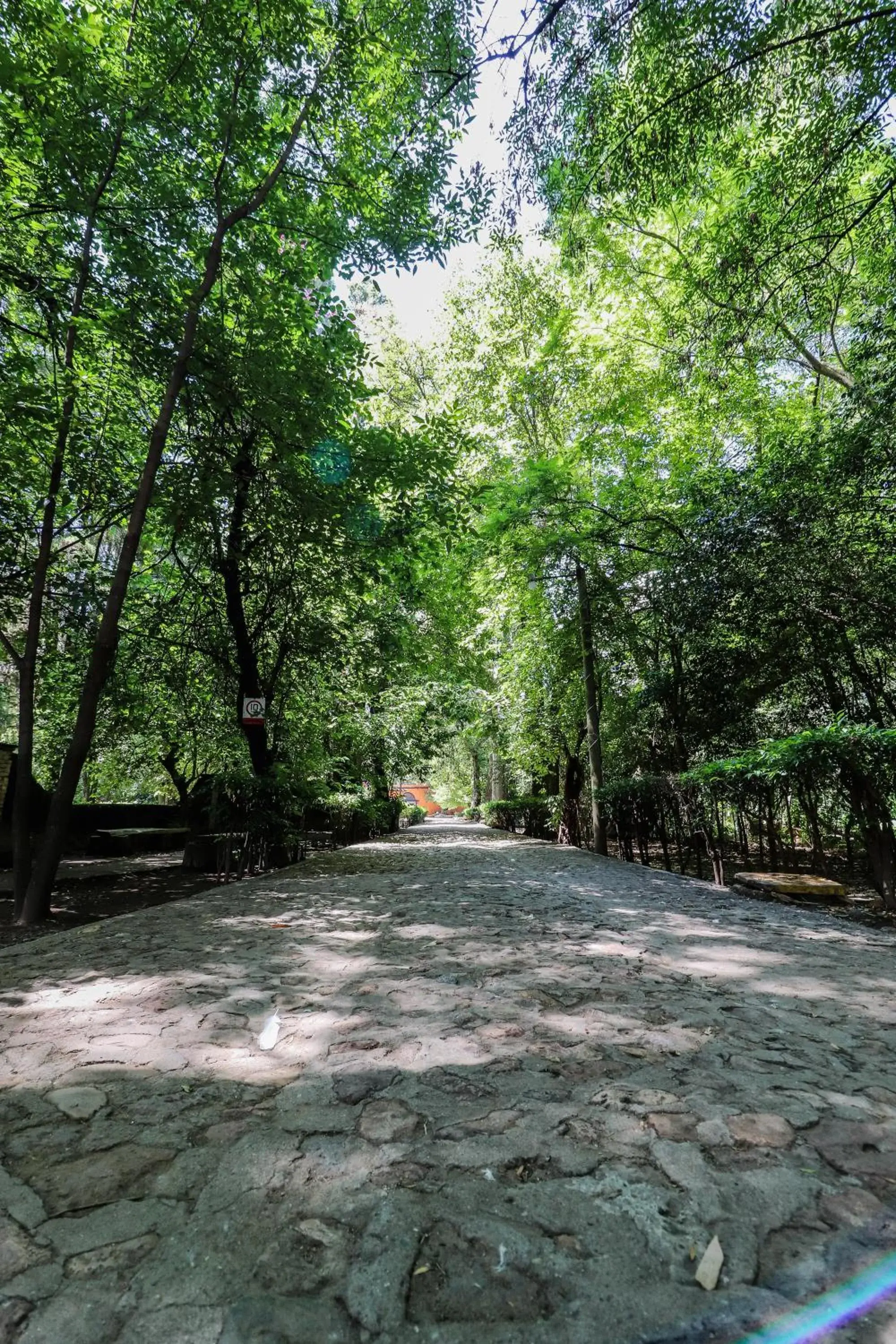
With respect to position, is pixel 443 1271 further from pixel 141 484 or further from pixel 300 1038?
pixel 141 484

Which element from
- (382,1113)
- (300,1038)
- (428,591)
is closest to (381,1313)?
(382,1113)

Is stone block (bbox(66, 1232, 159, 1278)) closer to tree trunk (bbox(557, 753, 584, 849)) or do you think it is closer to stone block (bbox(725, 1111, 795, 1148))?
stone block (bbox(725, 1111, 795, 1148))

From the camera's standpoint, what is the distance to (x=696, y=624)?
306 inches

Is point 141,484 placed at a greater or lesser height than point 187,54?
lesser

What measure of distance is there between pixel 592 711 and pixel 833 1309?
11228 mm

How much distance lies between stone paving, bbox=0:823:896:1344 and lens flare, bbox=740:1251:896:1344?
0.03 meters

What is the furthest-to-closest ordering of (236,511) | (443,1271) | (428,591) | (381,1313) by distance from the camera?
(428,591) → (236,511) → (443,1271) → (381,1313)

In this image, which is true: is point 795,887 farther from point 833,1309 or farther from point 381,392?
point 381,392

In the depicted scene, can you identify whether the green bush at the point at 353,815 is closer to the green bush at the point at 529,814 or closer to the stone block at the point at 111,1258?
the green bush at the point at 529,814

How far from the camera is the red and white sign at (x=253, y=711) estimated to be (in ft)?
28.5

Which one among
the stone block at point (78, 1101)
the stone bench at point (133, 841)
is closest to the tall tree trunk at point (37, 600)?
the stone block at point (78, 1101)

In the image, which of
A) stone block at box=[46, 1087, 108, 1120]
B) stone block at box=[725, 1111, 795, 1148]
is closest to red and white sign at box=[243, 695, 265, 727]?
stone block at box=[46, 1087, 108, 1120]

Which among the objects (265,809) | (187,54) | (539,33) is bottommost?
(265,809)

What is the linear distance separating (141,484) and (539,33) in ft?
15.6
